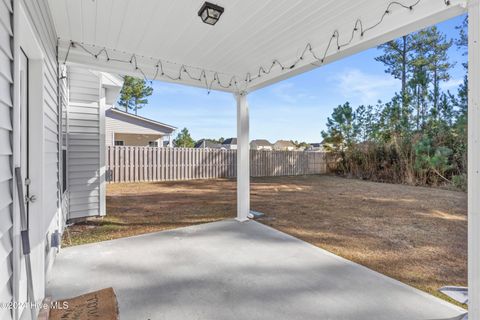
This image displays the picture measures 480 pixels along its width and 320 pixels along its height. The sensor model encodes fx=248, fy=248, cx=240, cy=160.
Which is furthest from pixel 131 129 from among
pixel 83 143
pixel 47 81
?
pixel 47 81

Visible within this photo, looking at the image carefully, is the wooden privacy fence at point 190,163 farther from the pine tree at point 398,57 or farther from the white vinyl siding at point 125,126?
the pine tree at point 398,57

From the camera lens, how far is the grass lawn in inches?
104

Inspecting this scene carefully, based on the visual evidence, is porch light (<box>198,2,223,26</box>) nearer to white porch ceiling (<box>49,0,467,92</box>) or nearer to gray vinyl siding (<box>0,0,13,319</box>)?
white porch ceiling (<box>49,0,467,92</box>)

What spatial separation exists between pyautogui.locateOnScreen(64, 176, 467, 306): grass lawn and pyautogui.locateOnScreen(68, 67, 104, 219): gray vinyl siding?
0.34 meters

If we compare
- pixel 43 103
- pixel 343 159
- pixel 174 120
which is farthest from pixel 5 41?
pixel 174 120

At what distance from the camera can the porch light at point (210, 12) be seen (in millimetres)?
2010

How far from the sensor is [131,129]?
1338cm

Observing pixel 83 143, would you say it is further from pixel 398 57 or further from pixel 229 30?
pixel 398 57

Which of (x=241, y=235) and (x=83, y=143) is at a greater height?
(x=83, y=143)

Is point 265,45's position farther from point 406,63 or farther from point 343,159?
point 406,63

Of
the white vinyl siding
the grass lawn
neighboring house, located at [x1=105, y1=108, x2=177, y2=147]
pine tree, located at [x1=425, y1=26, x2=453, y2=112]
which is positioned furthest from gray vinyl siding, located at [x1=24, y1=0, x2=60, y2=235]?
pine tree, located at [x1=425, y1=26, x2=453, y2=112]

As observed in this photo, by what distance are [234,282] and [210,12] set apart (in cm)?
233
